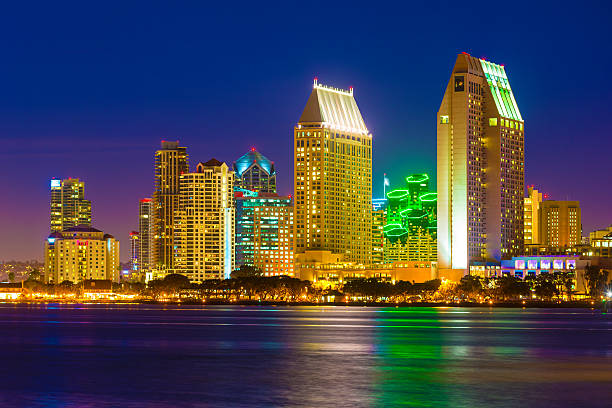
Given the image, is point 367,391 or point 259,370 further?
point 259,370

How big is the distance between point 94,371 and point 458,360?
33.9m

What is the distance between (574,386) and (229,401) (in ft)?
85.8

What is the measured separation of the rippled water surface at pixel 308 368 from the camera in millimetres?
69312

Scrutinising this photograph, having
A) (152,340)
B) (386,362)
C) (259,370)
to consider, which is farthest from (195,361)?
(152,340)

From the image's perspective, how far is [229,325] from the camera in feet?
579

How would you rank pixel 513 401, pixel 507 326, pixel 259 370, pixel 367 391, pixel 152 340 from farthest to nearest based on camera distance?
pixel 507 326 < pixel 152 340 < pixel 259 370 < pixel 367 391 < pixel 513 401

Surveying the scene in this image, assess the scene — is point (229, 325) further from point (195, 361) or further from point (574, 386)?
point (574, 386)

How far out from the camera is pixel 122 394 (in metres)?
71.7

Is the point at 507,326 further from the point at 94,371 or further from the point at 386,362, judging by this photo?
the point at 94,371

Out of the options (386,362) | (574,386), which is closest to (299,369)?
(386,362)

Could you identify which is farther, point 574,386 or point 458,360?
point 458,360

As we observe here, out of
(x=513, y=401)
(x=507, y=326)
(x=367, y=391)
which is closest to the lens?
(x=513, y=401)

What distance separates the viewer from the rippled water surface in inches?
2729

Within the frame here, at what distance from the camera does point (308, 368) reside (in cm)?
9019
